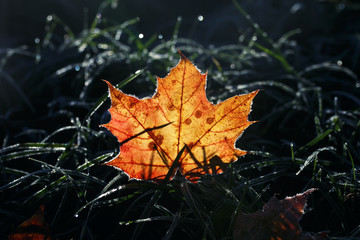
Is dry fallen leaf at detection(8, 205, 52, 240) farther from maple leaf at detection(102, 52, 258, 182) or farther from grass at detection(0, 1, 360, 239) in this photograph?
maple leaf at detection(102, 52, 258, 182)

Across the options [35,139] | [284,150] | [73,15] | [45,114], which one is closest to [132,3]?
[73,15]

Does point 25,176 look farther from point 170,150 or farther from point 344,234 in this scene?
point 344,234

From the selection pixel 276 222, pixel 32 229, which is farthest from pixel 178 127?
pixel 32 229

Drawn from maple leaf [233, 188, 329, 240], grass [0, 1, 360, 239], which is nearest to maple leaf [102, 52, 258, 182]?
grass [0, 1, 360, 239]

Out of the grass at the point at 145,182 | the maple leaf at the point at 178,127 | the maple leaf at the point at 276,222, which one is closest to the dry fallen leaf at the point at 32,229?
the grass at the point at 145,182

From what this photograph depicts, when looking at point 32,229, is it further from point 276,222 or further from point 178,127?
point 276,222

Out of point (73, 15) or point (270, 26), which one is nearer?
point (270, 26)

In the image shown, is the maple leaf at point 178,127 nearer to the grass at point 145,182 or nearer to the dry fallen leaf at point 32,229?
the grass at point 145,182
